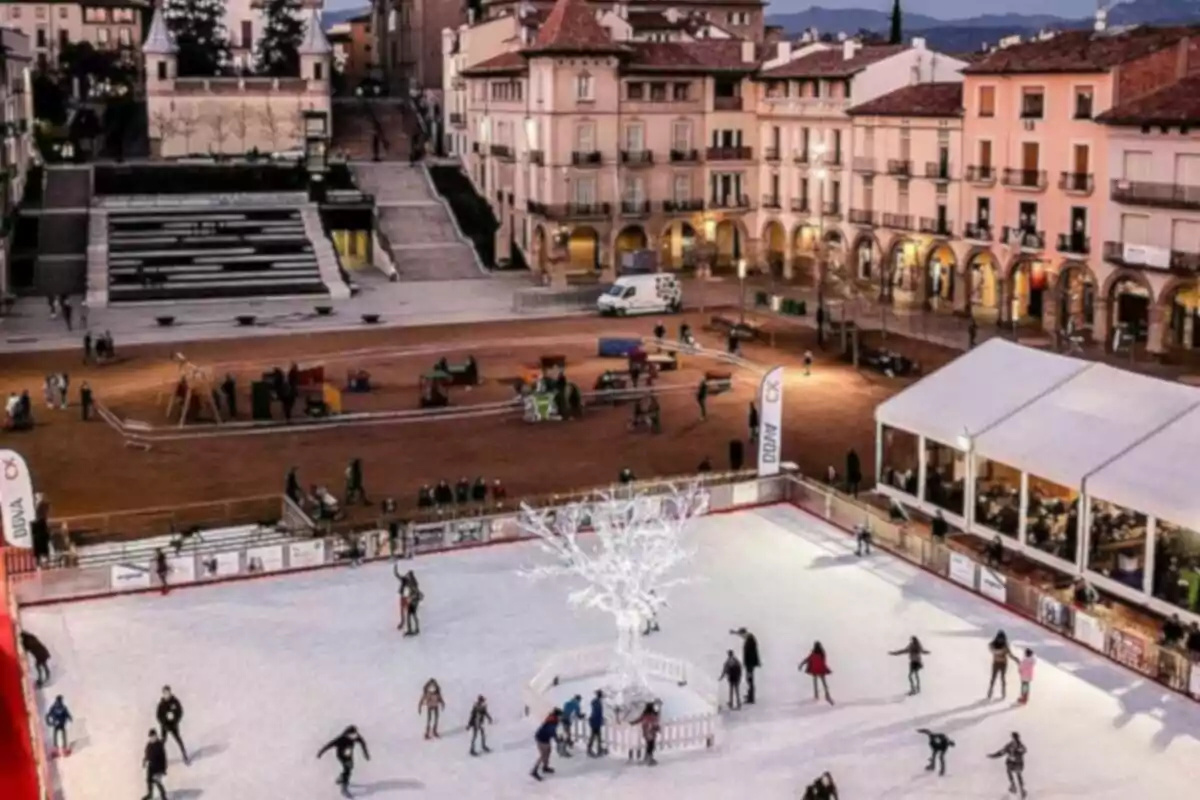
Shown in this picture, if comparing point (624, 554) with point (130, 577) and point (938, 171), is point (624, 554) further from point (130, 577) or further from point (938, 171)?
point (938, 171)

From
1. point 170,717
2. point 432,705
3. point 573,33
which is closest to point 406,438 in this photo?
point 432,705

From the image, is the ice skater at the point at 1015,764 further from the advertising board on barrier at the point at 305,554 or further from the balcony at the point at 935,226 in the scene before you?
the balcony at the point at 935,226

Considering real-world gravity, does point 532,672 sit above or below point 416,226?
below

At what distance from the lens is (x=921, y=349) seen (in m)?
63.3

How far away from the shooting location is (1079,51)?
6612 cm

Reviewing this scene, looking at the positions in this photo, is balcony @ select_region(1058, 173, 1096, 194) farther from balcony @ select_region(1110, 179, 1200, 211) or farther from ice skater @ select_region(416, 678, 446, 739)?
ice skater @ select_region(416, 678, 446, 739)

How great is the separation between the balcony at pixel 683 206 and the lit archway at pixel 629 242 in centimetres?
186

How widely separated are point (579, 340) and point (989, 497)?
32.1 meters

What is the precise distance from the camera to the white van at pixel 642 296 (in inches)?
2889

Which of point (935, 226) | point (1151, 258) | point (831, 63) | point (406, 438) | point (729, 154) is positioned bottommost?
point (406, 438)

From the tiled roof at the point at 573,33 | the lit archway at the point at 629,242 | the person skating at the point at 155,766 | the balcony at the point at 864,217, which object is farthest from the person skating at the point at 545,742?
the tiled roof at the point at 573,33

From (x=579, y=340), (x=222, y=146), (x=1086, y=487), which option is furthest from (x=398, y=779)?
(x=222, y=146)

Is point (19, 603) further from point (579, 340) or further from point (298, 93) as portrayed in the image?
point (298, 93)

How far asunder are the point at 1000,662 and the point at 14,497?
20667mm
